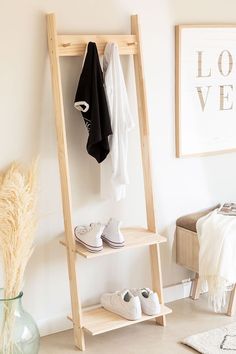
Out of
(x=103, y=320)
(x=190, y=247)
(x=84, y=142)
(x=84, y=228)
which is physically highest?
(x=84, y=142)

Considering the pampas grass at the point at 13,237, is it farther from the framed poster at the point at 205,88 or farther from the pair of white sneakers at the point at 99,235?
the framed poster at the point at 205,88

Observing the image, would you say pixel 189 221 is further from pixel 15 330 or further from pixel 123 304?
pixel 15 330

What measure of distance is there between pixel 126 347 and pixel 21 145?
1.19 m

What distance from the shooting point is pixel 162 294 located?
376cm

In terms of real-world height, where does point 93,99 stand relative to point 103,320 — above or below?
above

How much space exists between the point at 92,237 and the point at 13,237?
0.44 metres

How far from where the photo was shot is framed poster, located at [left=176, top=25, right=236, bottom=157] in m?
3.85

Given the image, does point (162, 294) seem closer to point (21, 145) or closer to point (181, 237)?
point (181, 237)

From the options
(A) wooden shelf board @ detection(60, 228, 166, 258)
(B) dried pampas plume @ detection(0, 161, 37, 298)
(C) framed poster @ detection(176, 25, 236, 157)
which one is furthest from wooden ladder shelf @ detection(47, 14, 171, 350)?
(C) framed poster @ detection(176, 25, 236, 157)

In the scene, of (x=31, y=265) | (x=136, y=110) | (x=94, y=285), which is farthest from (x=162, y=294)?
(x=136, y=110)

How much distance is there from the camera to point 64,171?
11.0ft

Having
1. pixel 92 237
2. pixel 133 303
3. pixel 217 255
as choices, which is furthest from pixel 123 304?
pixel 217 255

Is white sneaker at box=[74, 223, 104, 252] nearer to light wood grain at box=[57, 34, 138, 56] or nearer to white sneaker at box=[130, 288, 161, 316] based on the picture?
white sneaker at box=[130, 288, 161, 316]

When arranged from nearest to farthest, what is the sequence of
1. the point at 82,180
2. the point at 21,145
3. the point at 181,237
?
the point at 21,145 < the point at 82,180 < the point at 181,237
